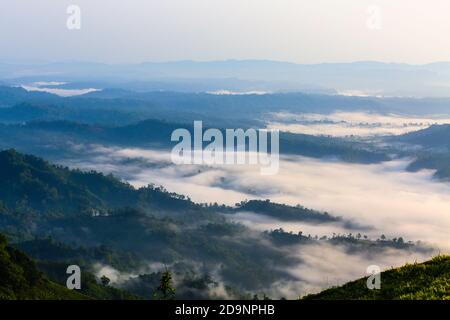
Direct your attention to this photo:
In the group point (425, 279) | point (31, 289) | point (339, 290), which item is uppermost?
point (425, 279)
